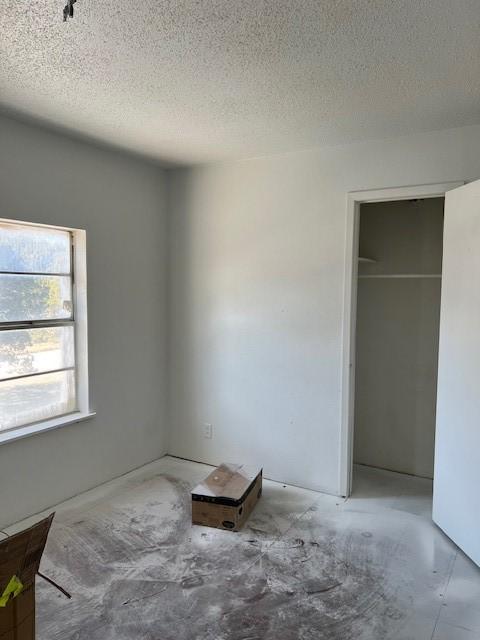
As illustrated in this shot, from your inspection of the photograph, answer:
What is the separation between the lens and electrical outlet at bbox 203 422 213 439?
3912mm

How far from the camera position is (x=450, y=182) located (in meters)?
2.87

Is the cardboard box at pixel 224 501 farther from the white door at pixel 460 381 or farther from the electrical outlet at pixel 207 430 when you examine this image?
the white door at pixel 460 381

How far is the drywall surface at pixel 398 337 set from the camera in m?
3.61

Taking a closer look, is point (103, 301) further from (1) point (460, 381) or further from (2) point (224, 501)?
(1) point (460, 381)

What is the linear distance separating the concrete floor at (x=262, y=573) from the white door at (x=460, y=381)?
8.5 inches

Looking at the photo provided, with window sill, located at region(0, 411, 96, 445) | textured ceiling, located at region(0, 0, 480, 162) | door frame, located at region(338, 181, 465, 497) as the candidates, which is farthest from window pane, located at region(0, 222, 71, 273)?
door frame, located at region(338, 181, 465, 497)

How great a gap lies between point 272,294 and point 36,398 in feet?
6.18

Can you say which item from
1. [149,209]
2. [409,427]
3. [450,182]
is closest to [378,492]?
[409,427]

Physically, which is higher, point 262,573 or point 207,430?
point 207,430

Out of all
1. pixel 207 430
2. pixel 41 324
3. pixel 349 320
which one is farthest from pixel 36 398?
pixel 349 320

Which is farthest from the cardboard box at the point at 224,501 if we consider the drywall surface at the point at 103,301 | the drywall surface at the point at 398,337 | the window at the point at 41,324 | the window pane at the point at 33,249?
the window pane at the point at 33,249

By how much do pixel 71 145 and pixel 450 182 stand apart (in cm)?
256

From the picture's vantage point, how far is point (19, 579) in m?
1.45

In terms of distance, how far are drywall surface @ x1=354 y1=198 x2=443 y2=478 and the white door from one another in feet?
2.74
